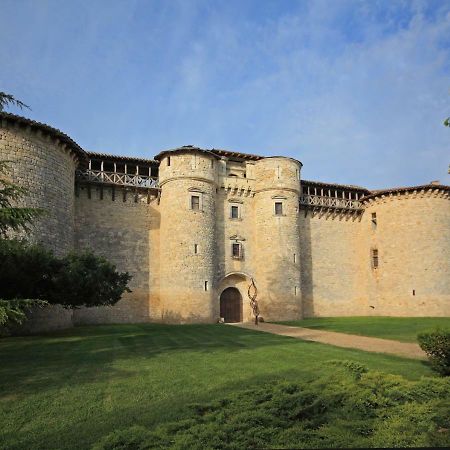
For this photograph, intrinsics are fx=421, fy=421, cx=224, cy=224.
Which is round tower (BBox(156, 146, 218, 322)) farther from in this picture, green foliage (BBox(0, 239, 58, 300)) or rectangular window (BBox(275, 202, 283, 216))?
green foliage (BBox(0, 239, 58, 300))

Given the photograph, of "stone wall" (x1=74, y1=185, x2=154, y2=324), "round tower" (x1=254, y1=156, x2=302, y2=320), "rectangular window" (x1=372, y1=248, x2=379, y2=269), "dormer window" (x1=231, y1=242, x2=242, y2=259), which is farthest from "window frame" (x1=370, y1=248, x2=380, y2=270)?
"stone wall" (x1=74, y1=185, x2=154, y2=324)

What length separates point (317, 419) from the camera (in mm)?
6160

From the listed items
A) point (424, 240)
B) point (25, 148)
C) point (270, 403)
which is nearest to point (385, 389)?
point (270, 403)

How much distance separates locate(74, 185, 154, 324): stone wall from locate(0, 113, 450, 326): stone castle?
7 centimetres

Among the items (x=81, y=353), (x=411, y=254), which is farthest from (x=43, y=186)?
(x=411, y=254)

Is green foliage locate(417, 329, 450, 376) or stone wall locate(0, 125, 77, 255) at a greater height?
stone wall locate(0, 125, 77, 255)

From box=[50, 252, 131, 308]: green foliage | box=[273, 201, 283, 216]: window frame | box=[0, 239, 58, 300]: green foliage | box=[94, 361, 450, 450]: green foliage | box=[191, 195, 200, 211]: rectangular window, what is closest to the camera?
box=[94, 361, 450, 450]: green foliage

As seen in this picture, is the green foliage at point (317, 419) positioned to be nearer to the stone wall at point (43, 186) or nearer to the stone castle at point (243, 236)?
the stone wall at point (43, 186)

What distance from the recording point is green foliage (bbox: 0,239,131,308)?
13.6 meters

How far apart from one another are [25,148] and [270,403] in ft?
58.1

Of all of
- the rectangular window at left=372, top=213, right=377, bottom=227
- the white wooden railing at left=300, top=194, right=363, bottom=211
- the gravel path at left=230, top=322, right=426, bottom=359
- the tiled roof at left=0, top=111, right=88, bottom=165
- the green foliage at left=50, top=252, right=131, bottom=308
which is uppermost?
the tiled roof at left=0, top=111, right=88, bottom=165

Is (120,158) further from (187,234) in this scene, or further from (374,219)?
(374,219)

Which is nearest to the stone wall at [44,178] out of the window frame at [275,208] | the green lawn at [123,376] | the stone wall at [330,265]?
the green lawn at [123,376]

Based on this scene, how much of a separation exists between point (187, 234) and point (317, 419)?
21.2 meters
